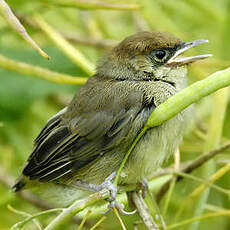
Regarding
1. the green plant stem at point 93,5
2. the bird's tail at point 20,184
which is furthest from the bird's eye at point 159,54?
the bird's tail at point 20,184

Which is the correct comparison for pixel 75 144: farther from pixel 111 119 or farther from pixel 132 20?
pixel 132 20

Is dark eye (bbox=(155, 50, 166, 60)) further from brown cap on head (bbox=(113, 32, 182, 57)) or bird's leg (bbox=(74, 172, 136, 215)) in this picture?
bird's leg (bbox=(74, 172, 136, 215))

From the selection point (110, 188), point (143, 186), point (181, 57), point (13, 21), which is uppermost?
point (13, 21)

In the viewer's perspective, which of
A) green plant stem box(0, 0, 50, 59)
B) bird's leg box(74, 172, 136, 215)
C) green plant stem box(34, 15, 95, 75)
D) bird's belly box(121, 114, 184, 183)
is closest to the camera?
green plant stem box(0, 0, 50, 59)

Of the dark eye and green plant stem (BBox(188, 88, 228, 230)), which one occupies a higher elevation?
the dark eye

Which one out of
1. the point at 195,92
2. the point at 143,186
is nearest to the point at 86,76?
the point at 143,186

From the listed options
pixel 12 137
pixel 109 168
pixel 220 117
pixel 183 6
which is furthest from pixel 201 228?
pixel 183 6

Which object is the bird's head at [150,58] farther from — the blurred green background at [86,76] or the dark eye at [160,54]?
the blurred green background at [86,76]

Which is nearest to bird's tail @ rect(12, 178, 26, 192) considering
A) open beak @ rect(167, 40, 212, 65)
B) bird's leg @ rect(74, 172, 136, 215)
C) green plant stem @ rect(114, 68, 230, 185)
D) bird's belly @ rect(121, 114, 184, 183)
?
bird's leg @ rect(74, 172, 136, 215)

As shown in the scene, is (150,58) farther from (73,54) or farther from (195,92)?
(195,92)
